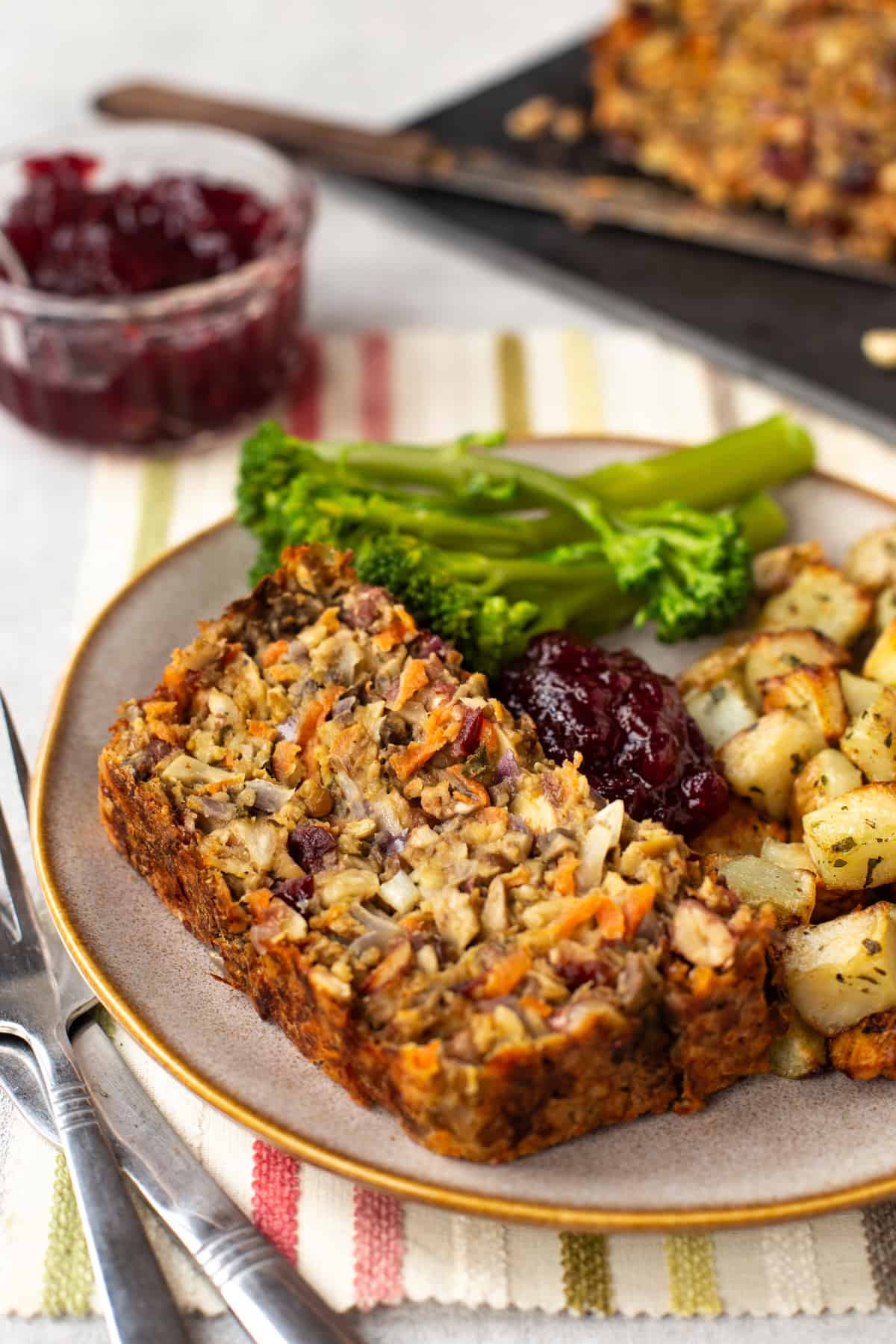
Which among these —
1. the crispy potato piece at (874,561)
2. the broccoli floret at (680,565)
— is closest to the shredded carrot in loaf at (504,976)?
the broccoli floret at (680,565)

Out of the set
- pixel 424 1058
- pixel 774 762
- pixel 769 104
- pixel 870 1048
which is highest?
pixel 769 104

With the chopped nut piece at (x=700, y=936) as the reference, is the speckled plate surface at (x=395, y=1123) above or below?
below

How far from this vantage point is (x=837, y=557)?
4285 mm

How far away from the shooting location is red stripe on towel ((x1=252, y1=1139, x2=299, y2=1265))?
9.74 feet

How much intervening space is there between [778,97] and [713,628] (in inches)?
119

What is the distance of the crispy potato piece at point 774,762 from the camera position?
11.2ft

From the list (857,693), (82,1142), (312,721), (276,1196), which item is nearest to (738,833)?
(857,693)

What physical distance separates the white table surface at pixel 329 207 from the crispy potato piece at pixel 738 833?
0.97 m

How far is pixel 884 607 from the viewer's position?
3.90m

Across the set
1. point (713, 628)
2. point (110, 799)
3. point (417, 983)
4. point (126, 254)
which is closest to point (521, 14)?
point (126, 254)

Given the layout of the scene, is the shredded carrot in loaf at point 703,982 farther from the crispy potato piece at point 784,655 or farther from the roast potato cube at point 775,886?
the crispy potato piece at point 784,655

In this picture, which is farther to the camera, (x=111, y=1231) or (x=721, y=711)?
(x=721, y=711)

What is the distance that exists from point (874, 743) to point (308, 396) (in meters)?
3.00

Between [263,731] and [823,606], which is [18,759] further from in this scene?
[823,606]
